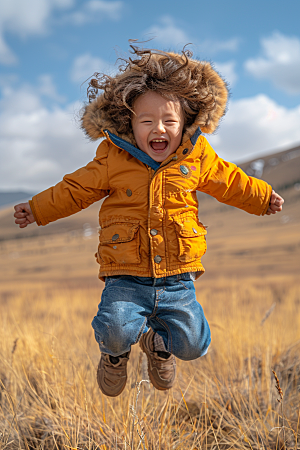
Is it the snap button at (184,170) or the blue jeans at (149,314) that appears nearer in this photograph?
the blue jeans at (149,314)

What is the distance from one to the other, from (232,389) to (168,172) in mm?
1720

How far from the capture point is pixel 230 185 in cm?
247

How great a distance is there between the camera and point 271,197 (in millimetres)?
2549

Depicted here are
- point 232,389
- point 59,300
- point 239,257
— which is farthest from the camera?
point 239,257

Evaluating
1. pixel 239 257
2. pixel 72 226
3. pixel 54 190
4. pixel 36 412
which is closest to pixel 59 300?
pixel 36 412

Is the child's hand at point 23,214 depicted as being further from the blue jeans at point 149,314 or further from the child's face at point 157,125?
the child's face at point 157,125

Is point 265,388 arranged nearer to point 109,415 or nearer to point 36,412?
point 109,415

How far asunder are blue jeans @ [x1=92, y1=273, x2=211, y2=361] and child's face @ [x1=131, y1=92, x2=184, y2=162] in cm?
72

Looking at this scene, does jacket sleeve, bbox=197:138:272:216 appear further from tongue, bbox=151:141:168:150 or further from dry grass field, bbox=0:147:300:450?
dry grass field, bbox=0:147:300:450

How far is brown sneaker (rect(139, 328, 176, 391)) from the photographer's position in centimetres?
246

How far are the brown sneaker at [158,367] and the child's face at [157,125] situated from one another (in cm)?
115

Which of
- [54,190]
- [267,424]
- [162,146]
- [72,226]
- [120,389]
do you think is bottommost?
[267,424]

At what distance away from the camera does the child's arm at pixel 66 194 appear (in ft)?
7.57

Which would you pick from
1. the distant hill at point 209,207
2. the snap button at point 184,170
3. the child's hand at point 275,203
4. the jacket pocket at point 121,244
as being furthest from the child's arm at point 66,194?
the distant hill at point 209,207
